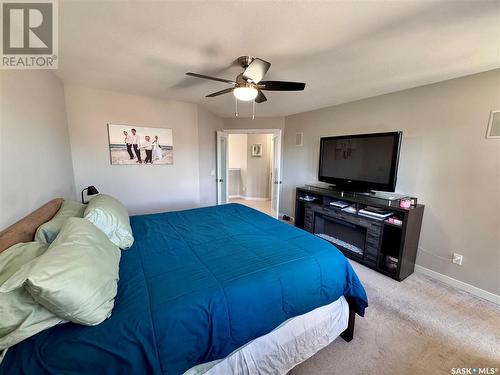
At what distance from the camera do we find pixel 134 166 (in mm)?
3318

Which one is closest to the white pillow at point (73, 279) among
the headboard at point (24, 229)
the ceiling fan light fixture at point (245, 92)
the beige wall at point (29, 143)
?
the headboard at point (24, 229)

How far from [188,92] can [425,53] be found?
2.75 m

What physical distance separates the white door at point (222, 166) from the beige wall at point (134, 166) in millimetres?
589

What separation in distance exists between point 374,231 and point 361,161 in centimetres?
101

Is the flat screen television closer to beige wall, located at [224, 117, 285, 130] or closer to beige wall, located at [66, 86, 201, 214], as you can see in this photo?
beige wall, located at [224, 117, 285, 130]

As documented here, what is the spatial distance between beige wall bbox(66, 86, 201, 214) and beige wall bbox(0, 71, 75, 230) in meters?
0.36

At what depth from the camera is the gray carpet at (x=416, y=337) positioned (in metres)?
1.50

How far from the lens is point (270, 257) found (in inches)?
59.7

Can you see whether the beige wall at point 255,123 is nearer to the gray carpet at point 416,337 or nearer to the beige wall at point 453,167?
the beige wall at point 453,167

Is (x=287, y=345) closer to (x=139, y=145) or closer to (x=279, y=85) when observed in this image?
(x=279, y=85)

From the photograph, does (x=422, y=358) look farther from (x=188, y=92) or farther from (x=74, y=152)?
(x=74, y=152)

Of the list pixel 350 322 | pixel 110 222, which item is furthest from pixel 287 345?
pixel 110 222

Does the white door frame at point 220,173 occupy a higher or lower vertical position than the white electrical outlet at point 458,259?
higher

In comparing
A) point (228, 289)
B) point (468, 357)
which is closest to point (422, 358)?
point (468, 357)
